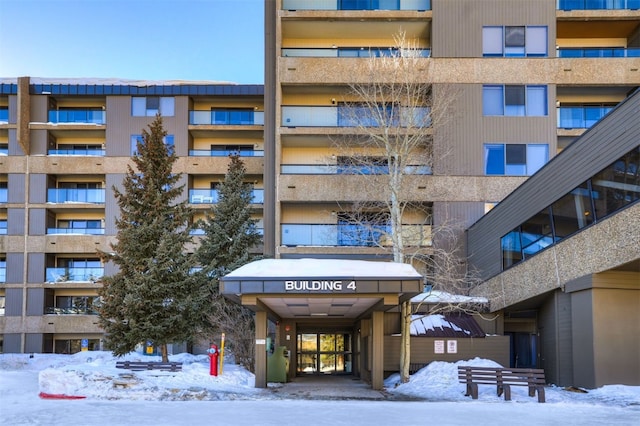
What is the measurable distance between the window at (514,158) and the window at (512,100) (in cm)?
169

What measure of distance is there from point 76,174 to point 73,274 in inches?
255

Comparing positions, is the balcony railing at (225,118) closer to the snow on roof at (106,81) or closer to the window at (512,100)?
the snow on roof at (106,81)

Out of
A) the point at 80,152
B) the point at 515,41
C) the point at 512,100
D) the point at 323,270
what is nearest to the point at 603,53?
the point at 515,41

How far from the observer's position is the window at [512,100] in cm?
3441

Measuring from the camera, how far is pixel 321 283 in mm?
19359

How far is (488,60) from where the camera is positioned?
34625 millimetres

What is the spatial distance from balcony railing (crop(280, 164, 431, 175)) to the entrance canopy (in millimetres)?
11451

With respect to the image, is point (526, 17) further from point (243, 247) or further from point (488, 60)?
point (243, 247)

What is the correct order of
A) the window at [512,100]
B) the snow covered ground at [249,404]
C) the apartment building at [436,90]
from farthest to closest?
1. the window at [512,100]
2. the apartment building at [436,90]
3. the snow covered ground at [249,404]

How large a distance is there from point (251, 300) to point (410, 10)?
20938mm

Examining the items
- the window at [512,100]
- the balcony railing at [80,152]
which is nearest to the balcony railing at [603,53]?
the window at [512,100]

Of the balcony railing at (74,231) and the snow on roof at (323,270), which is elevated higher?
the balcony railing at (74,231)

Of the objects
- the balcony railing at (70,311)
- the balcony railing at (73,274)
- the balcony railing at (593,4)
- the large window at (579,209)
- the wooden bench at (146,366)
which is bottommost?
the wooden bench at (146,366)

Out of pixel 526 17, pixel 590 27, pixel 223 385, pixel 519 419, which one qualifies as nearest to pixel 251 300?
pixel 223 385
